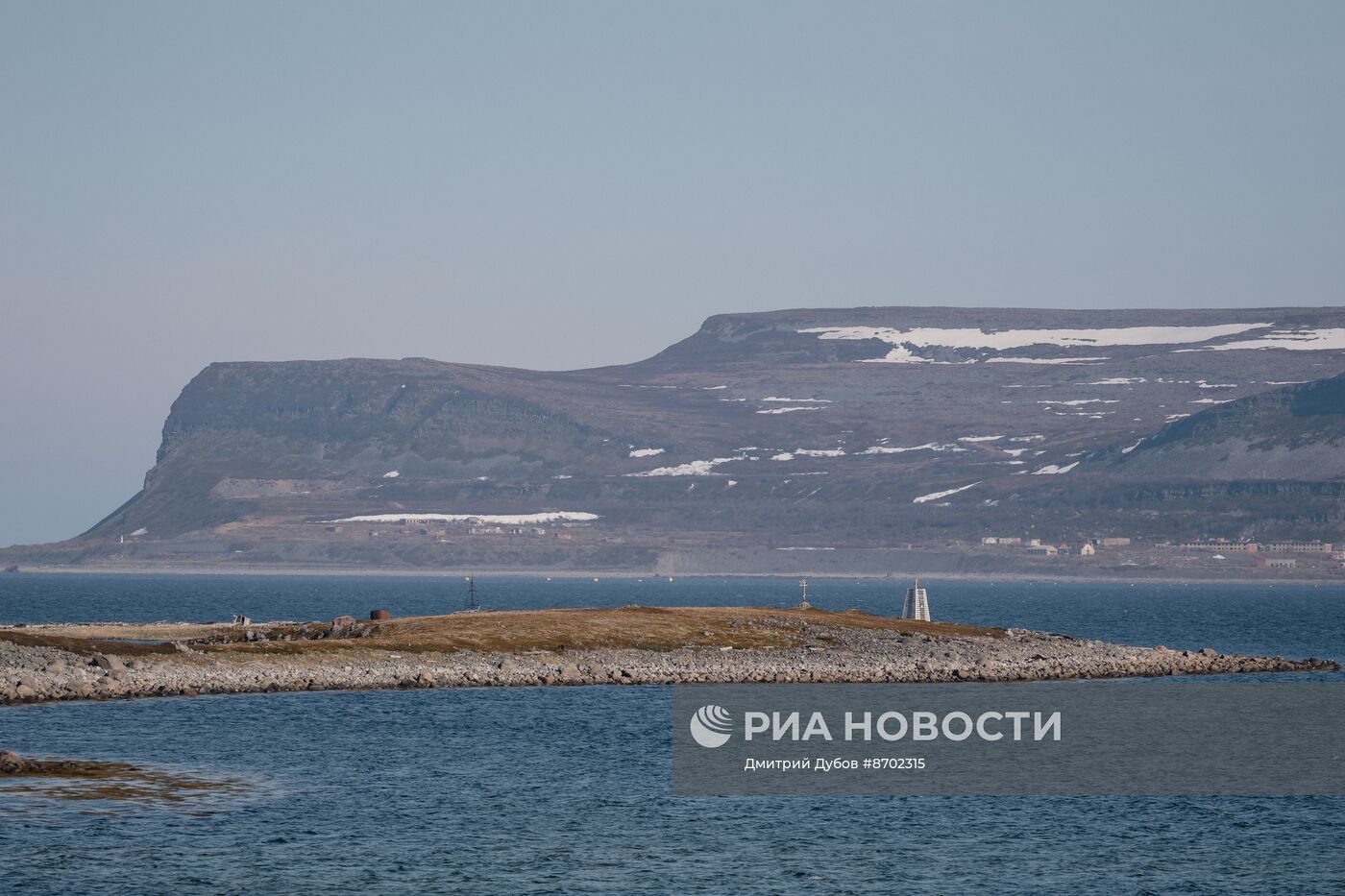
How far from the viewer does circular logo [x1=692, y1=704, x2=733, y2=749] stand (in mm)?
69812

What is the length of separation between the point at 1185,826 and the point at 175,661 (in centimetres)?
4831

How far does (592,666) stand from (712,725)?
16.1m

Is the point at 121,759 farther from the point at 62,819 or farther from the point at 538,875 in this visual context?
the point at 538,875

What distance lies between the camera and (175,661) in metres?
82.6

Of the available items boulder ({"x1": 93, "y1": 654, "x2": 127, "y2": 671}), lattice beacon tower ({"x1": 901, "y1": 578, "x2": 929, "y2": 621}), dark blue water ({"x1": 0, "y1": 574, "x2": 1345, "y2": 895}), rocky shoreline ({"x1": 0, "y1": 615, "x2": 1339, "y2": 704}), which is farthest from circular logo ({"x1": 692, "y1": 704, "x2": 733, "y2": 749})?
lattice beacon tower ({"x1": 901, "y1": 578, "x2": 929, "y2": 621})

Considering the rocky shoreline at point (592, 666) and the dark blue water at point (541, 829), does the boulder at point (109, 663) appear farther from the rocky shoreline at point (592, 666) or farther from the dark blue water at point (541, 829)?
the dark blue water at point (541, 829)

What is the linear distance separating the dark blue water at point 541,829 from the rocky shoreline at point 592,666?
7.90 m

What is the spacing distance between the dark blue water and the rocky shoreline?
7.90 m

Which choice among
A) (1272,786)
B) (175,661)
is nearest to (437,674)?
(175,661)

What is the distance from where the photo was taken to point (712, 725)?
7438cm

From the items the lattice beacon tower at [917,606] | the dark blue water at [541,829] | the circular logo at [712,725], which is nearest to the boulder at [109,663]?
the dark blue water at [541,829]

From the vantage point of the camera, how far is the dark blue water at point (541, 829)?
139ft

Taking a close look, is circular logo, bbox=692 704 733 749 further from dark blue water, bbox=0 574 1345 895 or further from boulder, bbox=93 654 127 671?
boulder, bbox=93 654 127 671

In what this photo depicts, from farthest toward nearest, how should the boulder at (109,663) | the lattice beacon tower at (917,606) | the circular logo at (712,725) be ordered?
the lattice beacon tower at (917,606), the boulder at (109,663), the circular logo at (712,725)
